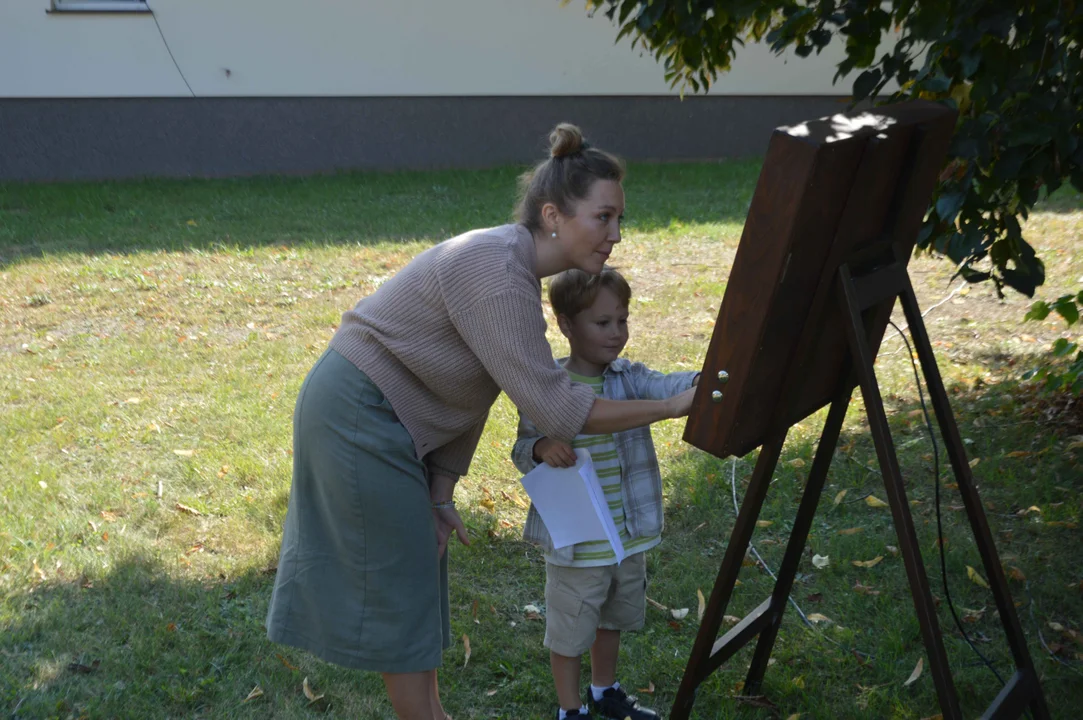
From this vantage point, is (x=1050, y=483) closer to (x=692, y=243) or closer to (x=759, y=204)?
(x=759, y=204)

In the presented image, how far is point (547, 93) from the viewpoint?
13.9 meters

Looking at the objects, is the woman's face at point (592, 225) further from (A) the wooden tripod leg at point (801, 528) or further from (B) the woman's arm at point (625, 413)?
(A) the wooden tripod leg at point (801, 528)

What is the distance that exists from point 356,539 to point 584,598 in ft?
2.44

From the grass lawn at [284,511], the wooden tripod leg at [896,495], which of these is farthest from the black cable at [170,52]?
the wooden tripod leg at [896,495]

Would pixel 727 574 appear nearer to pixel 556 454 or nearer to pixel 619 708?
pixel 556 454

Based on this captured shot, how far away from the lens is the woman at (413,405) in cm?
246

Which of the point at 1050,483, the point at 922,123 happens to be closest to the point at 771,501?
the point at 1050,483

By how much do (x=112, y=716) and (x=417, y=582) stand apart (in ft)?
4.39

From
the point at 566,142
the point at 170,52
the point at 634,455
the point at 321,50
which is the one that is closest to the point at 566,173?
the point at 566,142

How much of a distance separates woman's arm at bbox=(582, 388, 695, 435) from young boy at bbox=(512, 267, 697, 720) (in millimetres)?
386

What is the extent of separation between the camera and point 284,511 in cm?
458

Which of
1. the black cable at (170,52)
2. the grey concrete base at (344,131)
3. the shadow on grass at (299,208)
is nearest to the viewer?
the shadow on grass at (299,208)

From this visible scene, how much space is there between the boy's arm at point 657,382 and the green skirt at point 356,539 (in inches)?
29.1

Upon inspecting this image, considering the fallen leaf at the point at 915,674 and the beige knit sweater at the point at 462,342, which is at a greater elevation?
the beige knit sweater at the point at 462,342
